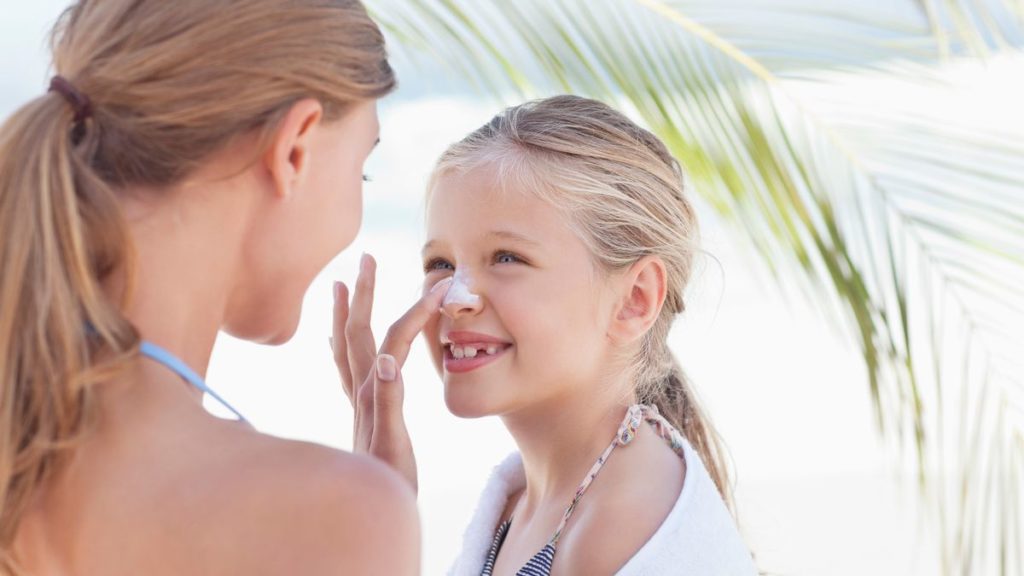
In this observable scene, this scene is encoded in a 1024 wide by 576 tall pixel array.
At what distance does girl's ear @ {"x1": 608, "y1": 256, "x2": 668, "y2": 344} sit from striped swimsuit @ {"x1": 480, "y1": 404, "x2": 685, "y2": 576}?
0.14 metres

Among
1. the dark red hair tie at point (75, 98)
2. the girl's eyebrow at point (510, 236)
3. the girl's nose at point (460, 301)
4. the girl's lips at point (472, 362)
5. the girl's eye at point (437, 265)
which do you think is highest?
the dark red hair tie at point (75, 98)

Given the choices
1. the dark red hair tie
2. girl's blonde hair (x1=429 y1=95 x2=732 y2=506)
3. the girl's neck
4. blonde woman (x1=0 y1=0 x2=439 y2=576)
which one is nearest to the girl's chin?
the girl's neck

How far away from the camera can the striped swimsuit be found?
1957mm

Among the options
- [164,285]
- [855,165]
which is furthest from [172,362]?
[855,165]

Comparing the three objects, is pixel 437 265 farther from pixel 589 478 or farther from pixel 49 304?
pixel 49 304

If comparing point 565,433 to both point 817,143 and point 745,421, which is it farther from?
point 745,421

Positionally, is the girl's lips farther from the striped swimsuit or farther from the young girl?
the striped swimsuit

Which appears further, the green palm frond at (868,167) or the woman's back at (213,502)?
the green palm frond at (868,167)

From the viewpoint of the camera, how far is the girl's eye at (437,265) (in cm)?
218

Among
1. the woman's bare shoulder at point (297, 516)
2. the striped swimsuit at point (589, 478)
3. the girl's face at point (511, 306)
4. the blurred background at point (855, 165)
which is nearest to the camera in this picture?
the woman's bare shoulder at point (297, 516)

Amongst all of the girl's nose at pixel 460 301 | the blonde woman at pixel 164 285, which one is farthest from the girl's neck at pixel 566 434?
the blonde woman at pixel 164 285

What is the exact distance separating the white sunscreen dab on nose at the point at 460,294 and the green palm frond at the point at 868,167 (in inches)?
30.6

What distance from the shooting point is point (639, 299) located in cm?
225

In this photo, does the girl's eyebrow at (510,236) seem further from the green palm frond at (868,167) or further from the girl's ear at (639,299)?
the green palm frond at (868,167)
